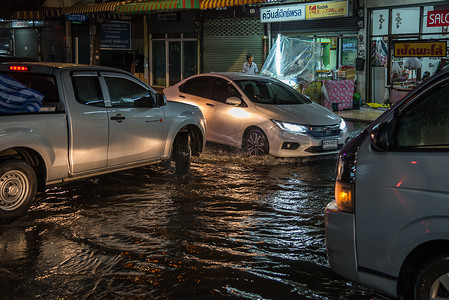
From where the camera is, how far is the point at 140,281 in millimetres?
5168

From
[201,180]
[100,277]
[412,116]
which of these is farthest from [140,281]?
[201,180]

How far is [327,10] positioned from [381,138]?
1681 cm

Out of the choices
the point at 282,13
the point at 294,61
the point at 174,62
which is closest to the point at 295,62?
the point at 294,61

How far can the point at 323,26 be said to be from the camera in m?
21.1

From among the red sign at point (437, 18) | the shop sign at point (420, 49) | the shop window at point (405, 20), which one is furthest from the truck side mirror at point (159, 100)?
the shop window at point (405, 20)

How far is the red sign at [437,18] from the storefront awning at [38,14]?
19018 mm

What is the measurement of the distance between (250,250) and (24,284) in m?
2.18

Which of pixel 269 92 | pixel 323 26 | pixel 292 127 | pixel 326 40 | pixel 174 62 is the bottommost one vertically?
pixel 292 127

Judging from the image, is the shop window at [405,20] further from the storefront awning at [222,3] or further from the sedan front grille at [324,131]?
the sedan front grille at [324,131]

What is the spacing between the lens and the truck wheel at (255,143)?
11117mm

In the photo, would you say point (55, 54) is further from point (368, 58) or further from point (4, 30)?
point (368, 58)

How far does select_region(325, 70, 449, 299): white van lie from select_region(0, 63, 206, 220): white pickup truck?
13.5ft

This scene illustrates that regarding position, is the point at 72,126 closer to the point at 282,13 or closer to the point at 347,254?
the point at 347,254

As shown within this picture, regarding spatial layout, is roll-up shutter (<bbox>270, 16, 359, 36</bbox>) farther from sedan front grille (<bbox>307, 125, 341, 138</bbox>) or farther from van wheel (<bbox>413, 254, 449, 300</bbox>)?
van wheel (<bbox>413, 254, 449, 300</bbox>)
